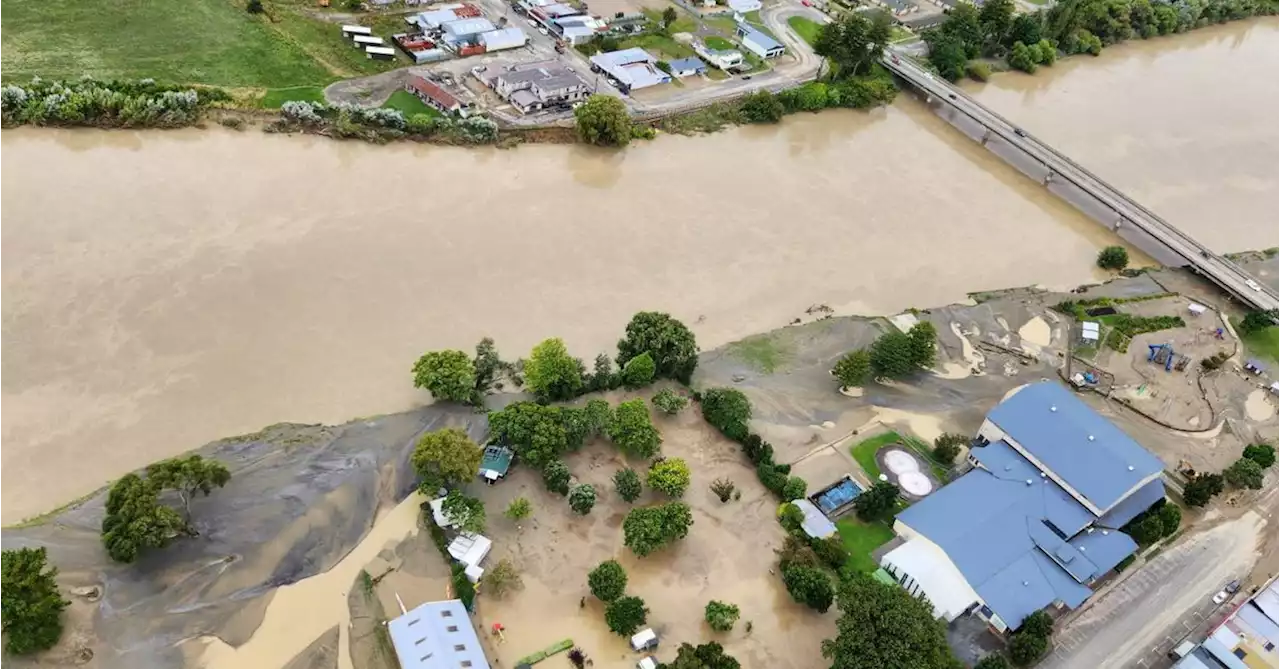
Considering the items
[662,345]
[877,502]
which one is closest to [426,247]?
[662,345]

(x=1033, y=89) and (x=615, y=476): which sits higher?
(x=1033, y=89)

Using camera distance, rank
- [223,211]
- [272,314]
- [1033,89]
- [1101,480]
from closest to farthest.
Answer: [1101,480]
[272,314]
[223,211]
[1033,89]

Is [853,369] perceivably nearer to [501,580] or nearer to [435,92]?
[501,580]

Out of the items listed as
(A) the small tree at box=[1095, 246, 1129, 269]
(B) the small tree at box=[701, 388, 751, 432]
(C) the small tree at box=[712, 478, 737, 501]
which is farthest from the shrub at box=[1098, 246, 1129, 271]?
(C) the small tree at box=[712, 478, 737, 501]

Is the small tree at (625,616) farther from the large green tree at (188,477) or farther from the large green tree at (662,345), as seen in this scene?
the large green tree at (188,477)

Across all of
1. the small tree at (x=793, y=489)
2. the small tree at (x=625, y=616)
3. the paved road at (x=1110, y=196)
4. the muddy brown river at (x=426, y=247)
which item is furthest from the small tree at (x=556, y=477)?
the paved road at (x=1110, y=196)

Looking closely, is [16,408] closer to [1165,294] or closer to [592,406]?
[592,406]

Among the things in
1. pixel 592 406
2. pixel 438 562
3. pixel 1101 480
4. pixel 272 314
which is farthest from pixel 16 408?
pixel 1101 480

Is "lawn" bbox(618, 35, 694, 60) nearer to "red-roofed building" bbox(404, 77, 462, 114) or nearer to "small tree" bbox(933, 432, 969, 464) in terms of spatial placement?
"red-roofed building" bbox(404, 77, 462, 114)
